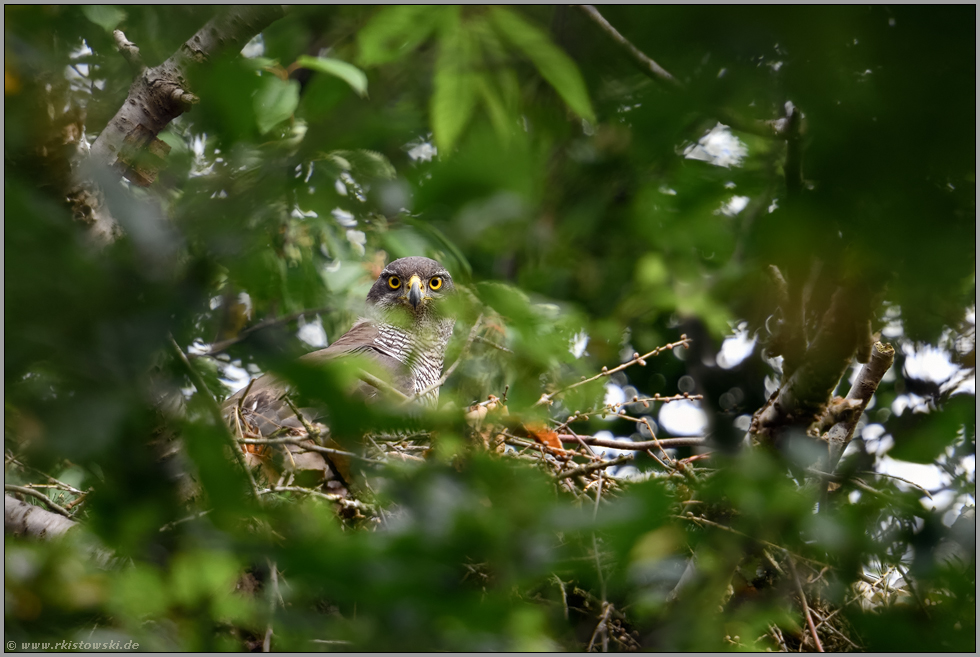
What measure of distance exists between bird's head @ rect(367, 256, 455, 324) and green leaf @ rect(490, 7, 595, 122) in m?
3.73

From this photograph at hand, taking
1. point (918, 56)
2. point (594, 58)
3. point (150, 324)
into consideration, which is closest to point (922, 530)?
point (918, 56)

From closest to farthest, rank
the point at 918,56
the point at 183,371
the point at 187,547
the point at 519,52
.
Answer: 1. the point at 918,56
2. the point at 183,371
3. the point at 187,547
4. the point at 519,52

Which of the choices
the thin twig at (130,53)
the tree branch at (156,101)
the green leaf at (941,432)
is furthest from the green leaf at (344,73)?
the green leaf at (941,432)

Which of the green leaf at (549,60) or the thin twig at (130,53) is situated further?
the thin twig at (130,53)

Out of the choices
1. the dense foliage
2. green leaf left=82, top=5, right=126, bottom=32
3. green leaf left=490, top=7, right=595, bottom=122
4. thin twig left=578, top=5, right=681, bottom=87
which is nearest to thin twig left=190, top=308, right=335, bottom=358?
the dense foliage

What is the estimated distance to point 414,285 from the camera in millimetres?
4703

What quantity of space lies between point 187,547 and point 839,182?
3.30ft

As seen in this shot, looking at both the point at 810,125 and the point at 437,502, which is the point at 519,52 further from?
the point at 437,502

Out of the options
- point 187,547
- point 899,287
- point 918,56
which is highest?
point 918,56

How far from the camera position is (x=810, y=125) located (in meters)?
0.65

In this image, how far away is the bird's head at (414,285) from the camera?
472cm

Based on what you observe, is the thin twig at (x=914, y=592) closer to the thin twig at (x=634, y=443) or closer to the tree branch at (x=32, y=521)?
the thin twig at (x=634, y=443)

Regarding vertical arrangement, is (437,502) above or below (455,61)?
below

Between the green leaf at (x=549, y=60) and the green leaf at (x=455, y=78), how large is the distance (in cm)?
6
